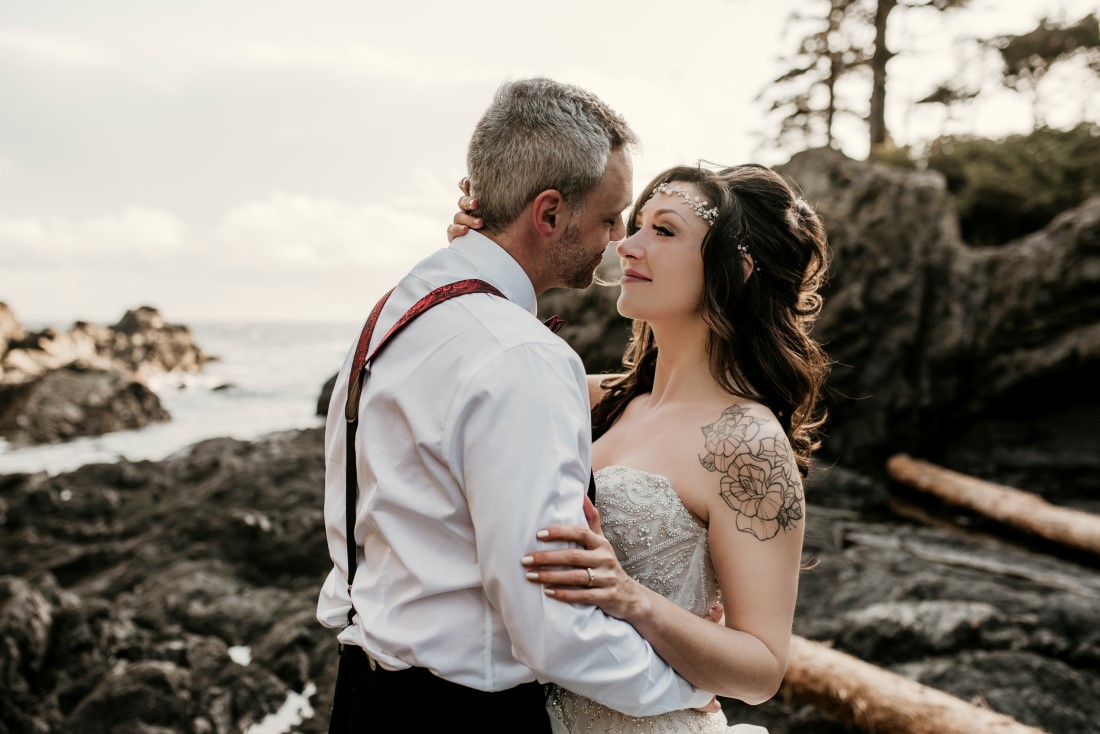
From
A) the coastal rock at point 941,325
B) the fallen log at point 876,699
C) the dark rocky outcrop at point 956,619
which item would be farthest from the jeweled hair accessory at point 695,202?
the coastal rock at point 941,325

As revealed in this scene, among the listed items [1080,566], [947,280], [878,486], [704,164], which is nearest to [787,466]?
[704,164]

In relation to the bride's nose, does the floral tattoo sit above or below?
below

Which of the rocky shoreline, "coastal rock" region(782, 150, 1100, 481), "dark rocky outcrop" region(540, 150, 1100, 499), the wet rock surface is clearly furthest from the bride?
"coastal rock" region(782, 150, 1100, 481)

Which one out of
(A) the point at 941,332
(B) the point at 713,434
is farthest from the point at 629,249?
(A) the point at 941,332

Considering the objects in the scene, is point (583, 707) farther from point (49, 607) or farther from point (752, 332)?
point (49, 607)

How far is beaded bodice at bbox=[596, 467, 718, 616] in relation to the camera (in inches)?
100.0

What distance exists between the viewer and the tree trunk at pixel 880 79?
17688mm

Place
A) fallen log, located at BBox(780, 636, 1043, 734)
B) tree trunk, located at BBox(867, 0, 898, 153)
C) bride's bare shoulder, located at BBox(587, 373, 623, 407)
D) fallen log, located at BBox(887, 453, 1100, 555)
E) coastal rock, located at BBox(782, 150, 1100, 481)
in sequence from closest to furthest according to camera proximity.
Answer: bride's bare shoulder, located at BBox(587, 373, 623, 407)
fallen log, located at BBox(780, 636, 1043, 734)
fallen log, located at BBox(887, 453, 1100, 555)
coastal rock, located at BBox(782, 150, 1100, 481)
tree trunk, located at BBox(867, 0, 898, 153)

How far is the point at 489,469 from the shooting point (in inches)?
64.2

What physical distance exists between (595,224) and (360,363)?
70 centimetres

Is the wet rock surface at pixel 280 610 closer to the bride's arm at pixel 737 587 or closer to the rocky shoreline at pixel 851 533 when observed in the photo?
the rocky shoreline at pixel 851 533

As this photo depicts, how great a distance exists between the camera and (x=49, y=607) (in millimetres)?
6461

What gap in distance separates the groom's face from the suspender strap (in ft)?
0.87

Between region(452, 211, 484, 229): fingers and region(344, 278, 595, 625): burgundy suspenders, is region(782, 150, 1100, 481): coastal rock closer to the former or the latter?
region(452, 211, 484, 229): fingers
